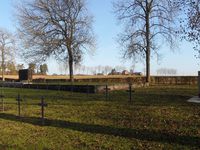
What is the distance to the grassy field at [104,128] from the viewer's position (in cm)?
1081

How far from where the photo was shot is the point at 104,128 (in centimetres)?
1333

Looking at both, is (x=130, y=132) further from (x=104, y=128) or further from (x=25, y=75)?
(x=25, y=75)

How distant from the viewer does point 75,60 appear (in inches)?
2042

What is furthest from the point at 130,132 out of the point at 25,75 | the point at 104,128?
the point at 25,75

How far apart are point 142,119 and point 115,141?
3952mm

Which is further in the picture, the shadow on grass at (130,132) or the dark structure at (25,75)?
the dark structure at (25,75)

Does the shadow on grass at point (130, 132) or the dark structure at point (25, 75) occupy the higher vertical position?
the dark structure at point (25, 75)

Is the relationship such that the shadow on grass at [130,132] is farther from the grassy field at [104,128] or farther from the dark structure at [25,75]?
the dark structure at [25,75]

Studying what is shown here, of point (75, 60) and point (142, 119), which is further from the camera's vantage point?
point (75, 60)

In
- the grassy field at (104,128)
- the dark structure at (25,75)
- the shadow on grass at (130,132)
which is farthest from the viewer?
the dark structure at (25,75)

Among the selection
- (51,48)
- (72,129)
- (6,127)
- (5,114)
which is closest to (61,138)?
(72,129)

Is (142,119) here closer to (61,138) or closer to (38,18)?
(61,138)

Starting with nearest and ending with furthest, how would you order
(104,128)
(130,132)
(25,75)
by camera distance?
(130,132) < (104,128) < (25,75)

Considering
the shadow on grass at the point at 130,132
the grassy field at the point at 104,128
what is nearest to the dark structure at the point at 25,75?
the grassy field at the point at 104,128
